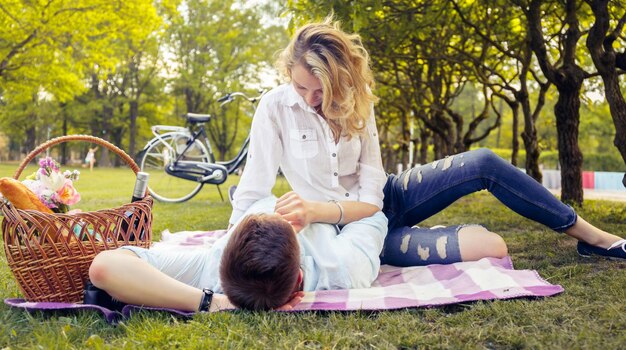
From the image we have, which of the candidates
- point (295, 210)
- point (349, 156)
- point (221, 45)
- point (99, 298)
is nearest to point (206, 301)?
point (99, 298)

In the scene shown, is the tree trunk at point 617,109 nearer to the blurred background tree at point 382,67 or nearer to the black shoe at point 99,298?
the blurred background tree at point 382,67

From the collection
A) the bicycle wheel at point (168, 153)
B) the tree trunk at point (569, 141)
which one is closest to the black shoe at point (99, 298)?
the tree trunk at point (569, 141)

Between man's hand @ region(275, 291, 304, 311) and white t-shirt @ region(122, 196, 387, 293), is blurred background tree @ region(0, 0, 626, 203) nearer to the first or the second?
white t-shirt @ region(122, 196, 387, 293)

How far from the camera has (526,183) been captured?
109 inches

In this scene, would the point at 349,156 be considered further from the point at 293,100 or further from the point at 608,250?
the point at 608,250

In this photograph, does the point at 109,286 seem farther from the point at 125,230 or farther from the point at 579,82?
the point at 579,82

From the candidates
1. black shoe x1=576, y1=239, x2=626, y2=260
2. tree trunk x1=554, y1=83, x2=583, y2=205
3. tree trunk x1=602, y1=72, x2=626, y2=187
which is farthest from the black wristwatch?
tree trunk x1=554, y1=83, x2=583, y2=205

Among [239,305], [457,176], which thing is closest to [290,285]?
[239,305]

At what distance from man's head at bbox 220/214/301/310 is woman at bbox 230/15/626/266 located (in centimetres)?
59

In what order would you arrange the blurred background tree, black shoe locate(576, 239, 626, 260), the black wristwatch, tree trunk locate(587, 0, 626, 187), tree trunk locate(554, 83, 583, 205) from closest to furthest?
1. the black wristwatch
2. black shoe locate(576, 239, 626, 260)
3. tree trunk locate(587, 0, 626, 187)
4. the blurred background tree
5. tree trunk locate(554, 83, 583, 205)

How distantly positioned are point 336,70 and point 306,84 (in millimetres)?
164

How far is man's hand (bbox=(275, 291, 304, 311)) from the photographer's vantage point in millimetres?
2180

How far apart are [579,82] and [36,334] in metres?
5.78

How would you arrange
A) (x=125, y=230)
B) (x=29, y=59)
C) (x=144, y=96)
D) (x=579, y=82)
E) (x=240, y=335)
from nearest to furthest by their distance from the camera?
(x=240, y=335)
(x=125, y=230)
(x=579, y=82)
(x=29, y=59)
(x=144, y=96)
